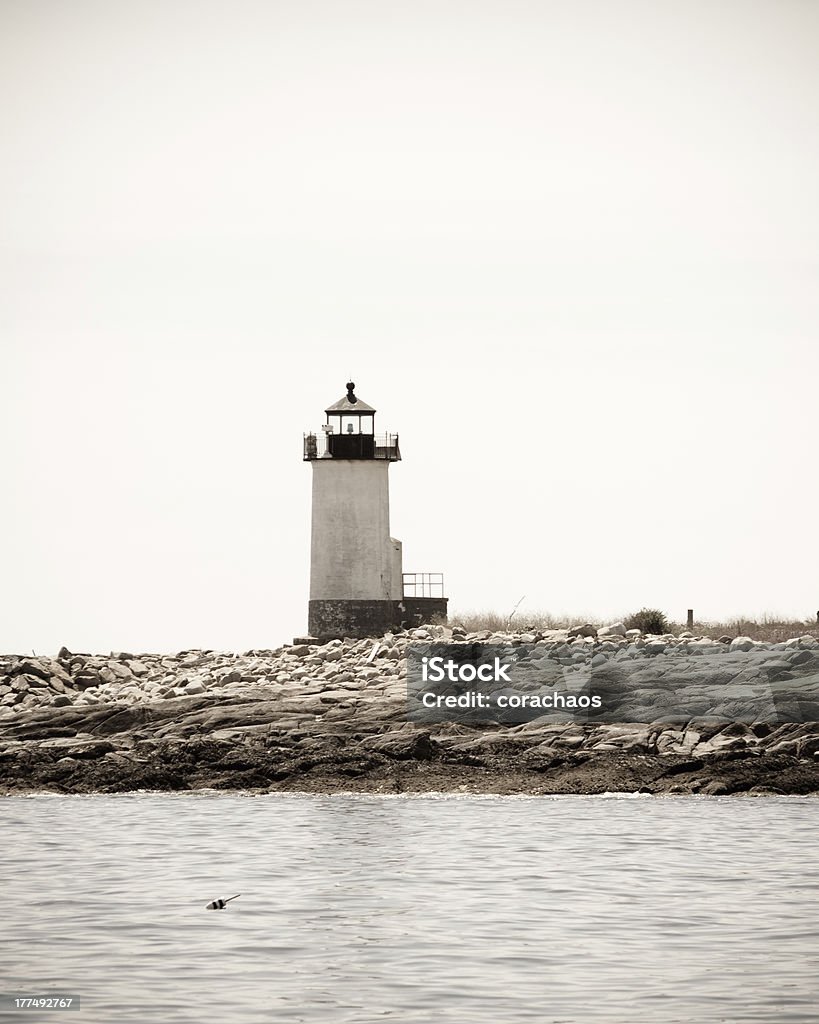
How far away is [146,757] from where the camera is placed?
81.3 ft

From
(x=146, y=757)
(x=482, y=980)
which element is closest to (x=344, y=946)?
(x=482, y=980)

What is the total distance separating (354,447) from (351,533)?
2.22 metres

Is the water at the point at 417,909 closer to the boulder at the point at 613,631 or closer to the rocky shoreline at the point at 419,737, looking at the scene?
the rocky shoreline at the point at 419,737

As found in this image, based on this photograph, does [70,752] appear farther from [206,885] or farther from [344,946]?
[344,946]

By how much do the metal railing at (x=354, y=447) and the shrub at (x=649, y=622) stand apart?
7.41 meters

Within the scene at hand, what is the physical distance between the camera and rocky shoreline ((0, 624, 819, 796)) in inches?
918

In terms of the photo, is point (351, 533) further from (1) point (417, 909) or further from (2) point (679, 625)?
(1) point (417, 909)

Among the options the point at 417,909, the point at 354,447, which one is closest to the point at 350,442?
the point at 354,447

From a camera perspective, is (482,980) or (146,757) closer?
(482,980)

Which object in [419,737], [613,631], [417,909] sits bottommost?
[417,909]

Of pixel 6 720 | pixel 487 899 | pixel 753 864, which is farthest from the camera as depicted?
pixel 6 720

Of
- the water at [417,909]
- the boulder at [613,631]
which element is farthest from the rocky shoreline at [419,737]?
the boulder at [613,631]

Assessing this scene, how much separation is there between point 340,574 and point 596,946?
25.3 metres

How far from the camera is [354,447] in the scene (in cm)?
3794
